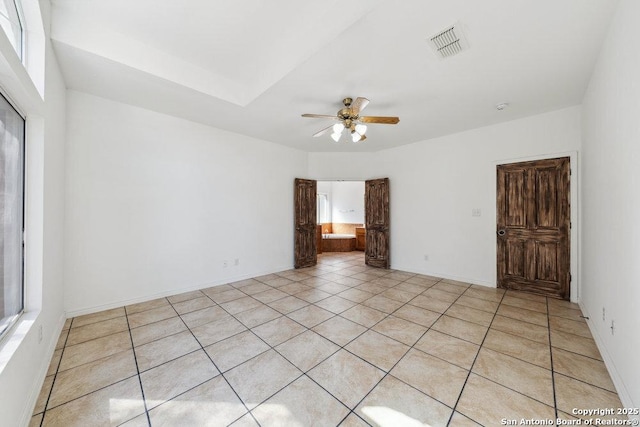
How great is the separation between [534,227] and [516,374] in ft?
9.02

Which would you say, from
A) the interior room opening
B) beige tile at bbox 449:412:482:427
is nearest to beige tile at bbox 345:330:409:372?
beige tile at bbox 449:412:482:427

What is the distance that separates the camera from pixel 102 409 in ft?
5.16

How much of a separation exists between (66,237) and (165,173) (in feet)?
4.47

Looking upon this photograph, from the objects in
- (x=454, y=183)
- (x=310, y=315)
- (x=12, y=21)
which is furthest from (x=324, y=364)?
(x=454, y=183)

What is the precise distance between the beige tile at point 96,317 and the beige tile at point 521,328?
4507mm

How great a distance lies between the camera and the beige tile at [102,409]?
4.86 feet

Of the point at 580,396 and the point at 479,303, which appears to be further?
the point at 479,303

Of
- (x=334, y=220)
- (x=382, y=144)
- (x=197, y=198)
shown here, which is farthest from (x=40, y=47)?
(x=334, y=220)

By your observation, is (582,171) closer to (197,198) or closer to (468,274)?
(468,274)

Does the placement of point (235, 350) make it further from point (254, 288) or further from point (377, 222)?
point (377, 222)

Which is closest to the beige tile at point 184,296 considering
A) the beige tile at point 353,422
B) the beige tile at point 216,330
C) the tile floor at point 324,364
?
the tile floor at point 324,364

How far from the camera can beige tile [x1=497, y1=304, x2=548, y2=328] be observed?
2783 mm

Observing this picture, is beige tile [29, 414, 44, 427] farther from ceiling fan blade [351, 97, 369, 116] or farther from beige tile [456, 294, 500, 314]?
beige tile [456, 294, 500, 314]

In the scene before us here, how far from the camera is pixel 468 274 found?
4332 millimetres
